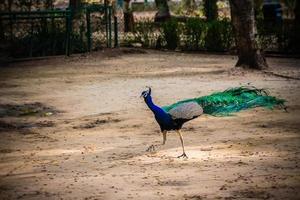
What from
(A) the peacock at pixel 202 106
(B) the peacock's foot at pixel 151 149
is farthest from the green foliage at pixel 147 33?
(B) the peacock's foot at pixel 151 149

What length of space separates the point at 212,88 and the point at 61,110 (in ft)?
13.5

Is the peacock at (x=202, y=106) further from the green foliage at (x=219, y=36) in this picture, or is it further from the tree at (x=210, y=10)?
the tree at (x=210, y=10)

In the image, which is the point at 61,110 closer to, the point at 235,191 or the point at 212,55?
the point at 235,191

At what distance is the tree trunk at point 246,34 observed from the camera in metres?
17.9

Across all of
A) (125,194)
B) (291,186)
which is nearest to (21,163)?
→ (125,194)

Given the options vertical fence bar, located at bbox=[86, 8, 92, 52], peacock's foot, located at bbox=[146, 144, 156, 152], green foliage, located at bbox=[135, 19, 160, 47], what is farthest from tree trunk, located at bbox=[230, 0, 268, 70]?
peacock's foot, located at bbox=[146, 144, 156, 152]

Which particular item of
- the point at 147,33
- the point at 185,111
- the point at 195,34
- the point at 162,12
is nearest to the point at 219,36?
the point at 195,34

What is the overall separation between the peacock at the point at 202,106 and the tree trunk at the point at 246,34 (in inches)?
272

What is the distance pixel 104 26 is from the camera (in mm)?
25094

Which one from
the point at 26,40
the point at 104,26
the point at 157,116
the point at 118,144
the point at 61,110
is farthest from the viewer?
the point at 104,26

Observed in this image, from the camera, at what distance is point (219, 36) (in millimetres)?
23531

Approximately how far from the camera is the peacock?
25.9ft

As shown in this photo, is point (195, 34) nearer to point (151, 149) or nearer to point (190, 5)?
point (151, 149)

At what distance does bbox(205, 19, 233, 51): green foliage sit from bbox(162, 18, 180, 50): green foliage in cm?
145
